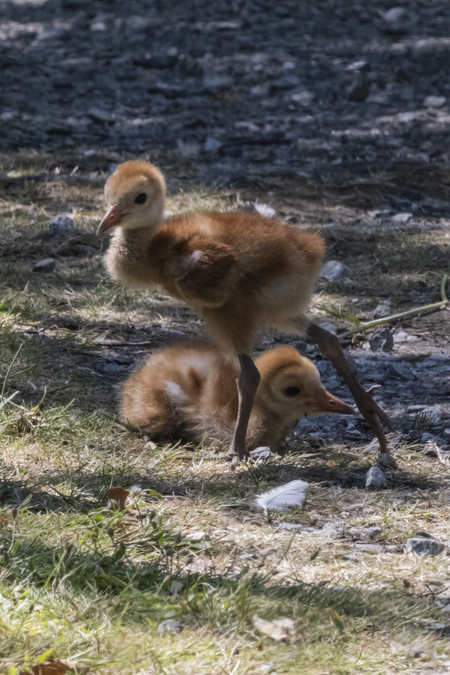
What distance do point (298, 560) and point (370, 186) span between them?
236 inches

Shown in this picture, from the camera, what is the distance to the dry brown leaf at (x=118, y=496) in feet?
9.77

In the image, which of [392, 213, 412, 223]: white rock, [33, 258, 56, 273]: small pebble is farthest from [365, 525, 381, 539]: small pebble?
[392, 213, 412, 223]: white rock

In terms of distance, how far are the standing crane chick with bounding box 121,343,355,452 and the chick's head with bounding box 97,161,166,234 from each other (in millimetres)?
804

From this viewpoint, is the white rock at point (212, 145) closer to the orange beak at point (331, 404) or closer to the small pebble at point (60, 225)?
the small pebble at point (60, 225)

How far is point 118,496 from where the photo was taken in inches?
118

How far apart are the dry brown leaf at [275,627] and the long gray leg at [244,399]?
1.50 m

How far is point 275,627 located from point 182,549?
1.80 ft

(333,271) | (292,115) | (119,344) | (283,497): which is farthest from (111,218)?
(292,115)

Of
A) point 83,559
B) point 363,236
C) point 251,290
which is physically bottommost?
point 363,236

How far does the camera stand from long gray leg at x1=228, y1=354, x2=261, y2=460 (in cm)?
376

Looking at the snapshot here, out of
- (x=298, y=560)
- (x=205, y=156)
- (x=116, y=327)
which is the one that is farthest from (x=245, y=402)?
(x=205, y=156)

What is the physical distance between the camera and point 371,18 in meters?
14.9

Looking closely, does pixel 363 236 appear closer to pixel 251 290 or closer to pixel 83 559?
pixel 251 290

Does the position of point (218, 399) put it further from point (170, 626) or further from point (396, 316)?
point (170, 626)
